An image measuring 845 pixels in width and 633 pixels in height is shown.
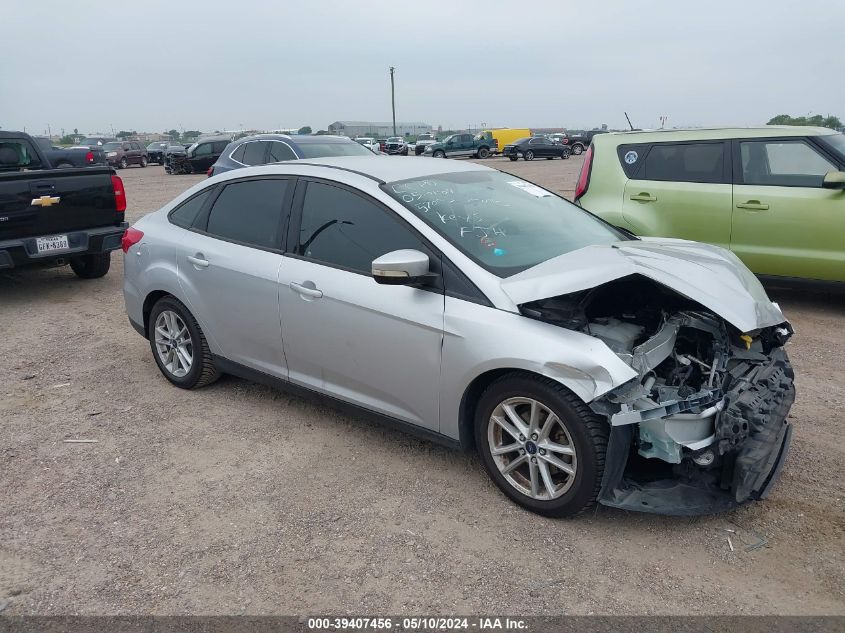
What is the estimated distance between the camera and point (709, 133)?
22.3 ft

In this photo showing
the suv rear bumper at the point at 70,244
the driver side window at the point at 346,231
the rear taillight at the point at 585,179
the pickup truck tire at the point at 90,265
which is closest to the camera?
the driver side window at the point at 346,231

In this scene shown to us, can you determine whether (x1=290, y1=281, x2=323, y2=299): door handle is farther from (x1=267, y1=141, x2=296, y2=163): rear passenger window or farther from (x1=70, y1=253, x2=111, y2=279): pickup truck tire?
(x1=267, y1=141, x2=296, y2=163): rear passenger window

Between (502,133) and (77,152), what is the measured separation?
100 ft

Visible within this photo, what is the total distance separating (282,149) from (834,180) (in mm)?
7441

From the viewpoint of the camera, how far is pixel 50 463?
391 centimetres

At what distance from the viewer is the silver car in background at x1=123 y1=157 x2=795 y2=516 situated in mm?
2945

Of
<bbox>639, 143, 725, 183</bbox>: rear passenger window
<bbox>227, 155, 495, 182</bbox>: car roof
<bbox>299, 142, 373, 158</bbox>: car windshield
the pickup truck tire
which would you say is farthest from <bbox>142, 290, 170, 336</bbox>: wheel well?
<bbox>299, 142, 373, 158</bbox>: car windshield

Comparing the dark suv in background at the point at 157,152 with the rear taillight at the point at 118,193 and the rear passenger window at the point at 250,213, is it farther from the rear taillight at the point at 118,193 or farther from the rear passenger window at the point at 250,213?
the rear passenger window at the point at 250,213

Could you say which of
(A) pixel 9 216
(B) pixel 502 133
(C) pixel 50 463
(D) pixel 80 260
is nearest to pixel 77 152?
(D) pixel 80 260

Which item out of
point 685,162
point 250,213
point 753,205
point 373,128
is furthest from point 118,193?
point 373,128

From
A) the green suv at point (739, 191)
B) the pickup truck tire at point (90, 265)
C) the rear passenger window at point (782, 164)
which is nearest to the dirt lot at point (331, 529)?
the green suv at point (739, 191)

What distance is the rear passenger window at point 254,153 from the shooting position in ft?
35.3

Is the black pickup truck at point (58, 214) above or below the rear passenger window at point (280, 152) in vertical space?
below

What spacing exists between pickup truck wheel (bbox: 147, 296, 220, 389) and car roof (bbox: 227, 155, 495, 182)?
1147 mm
